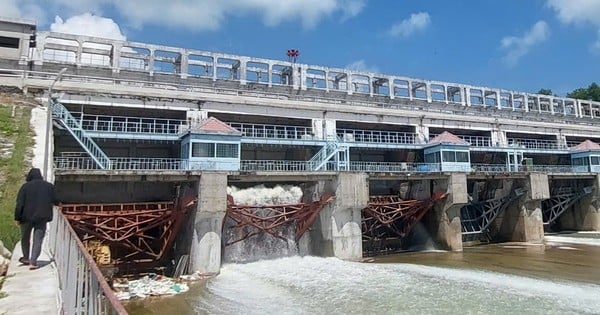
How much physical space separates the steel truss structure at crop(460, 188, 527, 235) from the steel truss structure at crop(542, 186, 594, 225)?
7328 millimetres

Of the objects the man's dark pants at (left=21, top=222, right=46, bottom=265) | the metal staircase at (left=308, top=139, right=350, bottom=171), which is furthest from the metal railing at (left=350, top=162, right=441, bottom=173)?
the man's dark pants at (left=21, top=222, right=46, bottom=265)

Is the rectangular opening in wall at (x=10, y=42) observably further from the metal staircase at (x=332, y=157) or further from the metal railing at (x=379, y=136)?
the metal railing at (x=379, y=136)

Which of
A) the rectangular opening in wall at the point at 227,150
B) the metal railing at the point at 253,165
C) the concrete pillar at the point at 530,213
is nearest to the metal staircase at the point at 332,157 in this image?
the metal railing at the point at 253,165

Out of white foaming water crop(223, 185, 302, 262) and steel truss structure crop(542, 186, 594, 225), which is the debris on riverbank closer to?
white foaming water crop(223, 185, 302, 262)

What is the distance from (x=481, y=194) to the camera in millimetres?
33531

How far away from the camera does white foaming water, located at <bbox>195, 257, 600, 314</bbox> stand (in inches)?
561

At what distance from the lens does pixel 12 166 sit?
1641 centimetres

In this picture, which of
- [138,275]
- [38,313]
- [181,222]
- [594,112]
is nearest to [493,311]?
[38,313]

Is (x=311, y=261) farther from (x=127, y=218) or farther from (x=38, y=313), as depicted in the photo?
(x=38, y=313)

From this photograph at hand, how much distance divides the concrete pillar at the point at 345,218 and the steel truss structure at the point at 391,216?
1569 millimetres

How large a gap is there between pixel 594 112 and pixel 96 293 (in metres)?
83.1

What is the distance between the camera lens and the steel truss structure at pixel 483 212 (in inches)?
1266

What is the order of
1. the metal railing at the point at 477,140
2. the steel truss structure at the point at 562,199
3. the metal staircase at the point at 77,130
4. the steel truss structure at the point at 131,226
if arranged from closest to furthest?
the steel truss structure at the point at 131,226 < the metal staircase at the point at 77,130 < the steel truss structure at the point at 562,199 < the metal railing at the point at 477,140

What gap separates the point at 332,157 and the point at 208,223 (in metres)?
11.6
